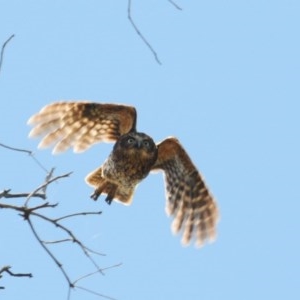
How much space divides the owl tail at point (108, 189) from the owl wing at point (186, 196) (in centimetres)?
57

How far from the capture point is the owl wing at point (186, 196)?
1071 centimetres

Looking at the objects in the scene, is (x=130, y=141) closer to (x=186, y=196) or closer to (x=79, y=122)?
(x=79, y=122)

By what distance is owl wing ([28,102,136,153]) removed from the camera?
10.1 metres

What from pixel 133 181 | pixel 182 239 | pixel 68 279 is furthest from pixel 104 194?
pixel 68 279

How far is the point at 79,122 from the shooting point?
411 inches

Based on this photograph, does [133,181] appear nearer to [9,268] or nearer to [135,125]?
[135,125]

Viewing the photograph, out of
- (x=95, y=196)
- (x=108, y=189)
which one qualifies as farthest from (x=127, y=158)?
(x=95, y=196)

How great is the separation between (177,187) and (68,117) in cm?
156

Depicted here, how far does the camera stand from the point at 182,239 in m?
10.6

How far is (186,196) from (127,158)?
0.93 metres

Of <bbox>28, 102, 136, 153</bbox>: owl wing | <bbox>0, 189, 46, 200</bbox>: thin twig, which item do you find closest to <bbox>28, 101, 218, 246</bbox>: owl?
<bbox>28, 102, 136, 153</bbox>: owl wing

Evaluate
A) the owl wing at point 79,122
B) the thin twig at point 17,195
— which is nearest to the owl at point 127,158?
the owl wing at point 79,122

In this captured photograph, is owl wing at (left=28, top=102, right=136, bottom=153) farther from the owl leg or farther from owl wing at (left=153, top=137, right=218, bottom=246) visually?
owl wing at (left=153, top=137, right=218, bottom=246)

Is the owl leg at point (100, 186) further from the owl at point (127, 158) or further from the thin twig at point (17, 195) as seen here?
the thin twig at point (17, 195)
